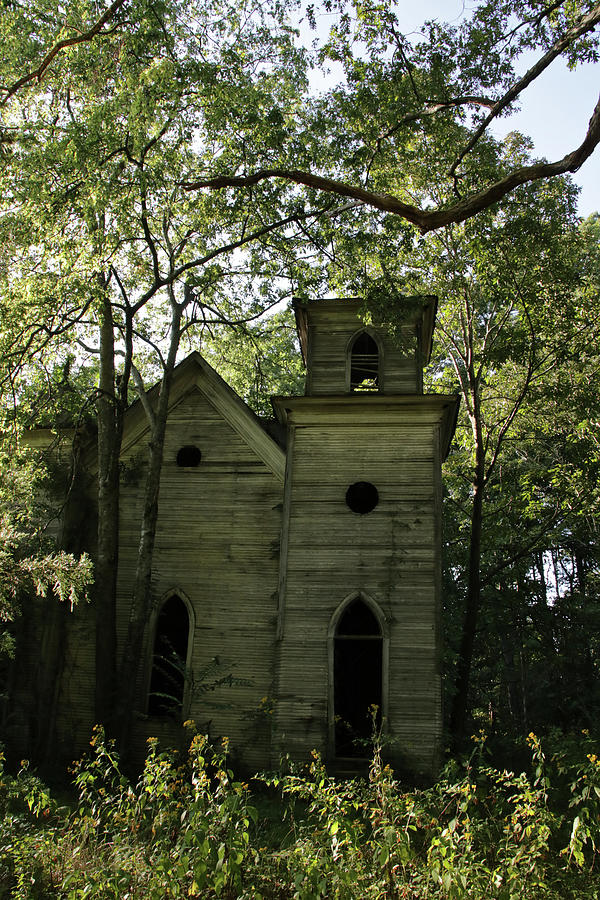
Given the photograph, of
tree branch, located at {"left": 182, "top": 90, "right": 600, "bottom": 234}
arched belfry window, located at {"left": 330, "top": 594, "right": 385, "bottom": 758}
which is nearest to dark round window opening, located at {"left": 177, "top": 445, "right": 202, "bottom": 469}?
arched belfry window, located at {"left": 330, "top": 594, "right": 385, "bottom": 758}

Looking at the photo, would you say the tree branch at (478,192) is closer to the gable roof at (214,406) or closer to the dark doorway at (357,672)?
the gable roof at (214,406)

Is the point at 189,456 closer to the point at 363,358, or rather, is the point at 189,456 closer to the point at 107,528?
the point at 107,528

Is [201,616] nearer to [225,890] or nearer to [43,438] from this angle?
[43,438]

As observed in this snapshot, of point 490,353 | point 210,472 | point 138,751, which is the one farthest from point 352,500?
point 138,751

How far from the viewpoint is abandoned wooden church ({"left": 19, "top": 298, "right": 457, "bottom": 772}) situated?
42.5ft

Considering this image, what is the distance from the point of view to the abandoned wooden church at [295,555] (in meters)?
12.9

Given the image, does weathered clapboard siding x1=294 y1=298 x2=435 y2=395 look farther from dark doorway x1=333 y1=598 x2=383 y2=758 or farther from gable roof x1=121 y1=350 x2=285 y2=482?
dark doorway x1=333 y1=598 x2=383 y2=758

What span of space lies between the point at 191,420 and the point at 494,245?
7.40m

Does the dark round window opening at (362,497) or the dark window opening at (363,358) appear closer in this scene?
the dark round window opening at (362,497)

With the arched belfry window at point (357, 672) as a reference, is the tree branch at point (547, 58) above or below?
above

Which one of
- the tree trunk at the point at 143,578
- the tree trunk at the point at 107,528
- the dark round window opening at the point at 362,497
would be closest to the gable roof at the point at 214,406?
the tree trunk at the point at 143,578

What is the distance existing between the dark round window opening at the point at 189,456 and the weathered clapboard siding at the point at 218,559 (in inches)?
5.6

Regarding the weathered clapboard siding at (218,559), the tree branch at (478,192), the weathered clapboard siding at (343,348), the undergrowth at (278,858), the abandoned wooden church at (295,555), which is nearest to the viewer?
the undergrowth at (278,858)

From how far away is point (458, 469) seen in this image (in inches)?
931
